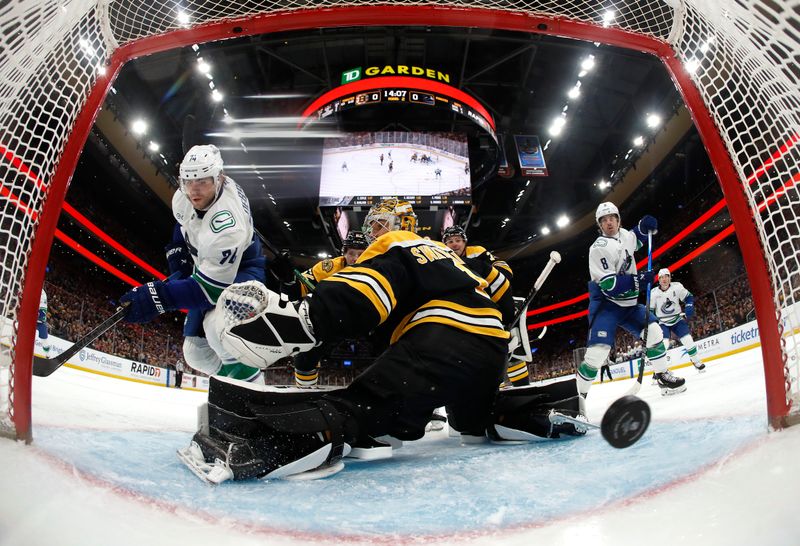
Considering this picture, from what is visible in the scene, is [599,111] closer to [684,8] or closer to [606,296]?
[606,296]

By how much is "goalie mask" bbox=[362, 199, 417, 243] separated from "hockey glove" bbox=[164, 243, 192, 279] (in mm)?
1003

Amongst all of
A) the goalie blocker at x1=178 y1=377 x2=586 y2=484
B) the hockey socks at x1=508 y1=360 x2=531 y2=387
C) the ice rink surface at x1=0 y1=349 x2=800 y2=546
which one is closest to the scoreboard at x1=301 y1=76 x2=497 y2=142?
the hockey socks at x1=508 y1=360 x2=531 y2=387

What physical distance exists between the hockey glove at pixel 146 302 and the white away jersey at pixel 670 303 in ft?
20.1

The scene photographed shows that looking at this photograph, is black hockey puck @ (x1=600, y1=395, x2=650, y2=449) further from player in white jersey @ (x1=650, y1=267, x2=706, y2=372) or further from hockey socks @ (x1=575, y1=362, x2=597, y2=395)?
player in white jersey @ (x1=650, y1=267, x2=706, y2=372)

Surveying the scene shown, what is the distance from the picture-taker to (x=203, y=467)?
3.99ft

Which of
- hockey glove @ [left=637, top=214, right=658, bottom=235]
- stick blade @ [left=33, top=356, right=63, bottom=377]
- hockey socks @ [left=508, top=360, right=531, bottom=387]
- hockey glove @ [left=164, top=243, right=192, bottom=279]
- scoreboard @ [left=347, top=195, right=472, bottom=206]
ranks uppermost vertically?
scoreboard @ [left=347, top=195, right=472, bottom=206]

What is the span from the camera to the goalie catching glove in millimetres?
1132

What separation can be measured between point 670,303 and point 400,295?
235 inches

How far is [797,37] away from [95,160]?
12132mm

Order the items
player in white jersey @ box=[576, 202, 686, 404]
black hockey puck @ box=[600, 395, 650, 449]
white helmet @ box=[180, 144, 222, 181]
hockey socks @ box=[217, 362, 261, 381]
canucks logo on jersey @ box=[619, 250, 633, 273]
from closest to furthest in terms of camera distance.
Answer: black hockey puck @ box=[600, 395, 650, 449] → white helmet @ box=[180, 144, 222, 181] → hockey socks @ box=[217, 362, 261, 381] → player in white jersey @ box=[576, 202, 686, 404] → canucks logo on jersey @ box=[619, 250, 633, 273]

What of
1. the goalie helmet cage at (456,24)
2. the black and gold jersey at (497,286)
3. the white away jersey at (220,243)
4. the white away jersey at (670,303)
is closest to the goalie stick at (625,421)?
the goalie helmet cage at (456,24)

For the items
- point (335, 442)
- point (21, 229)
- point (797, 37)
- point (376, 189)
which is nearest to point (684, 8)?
point (797, 37)

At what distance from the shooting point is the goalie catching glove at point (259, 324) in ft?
3.71

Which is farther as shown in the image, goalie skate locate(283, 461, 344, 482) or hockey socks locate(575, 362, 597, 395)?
hockey socks locate(575, 362, 597, 395)
